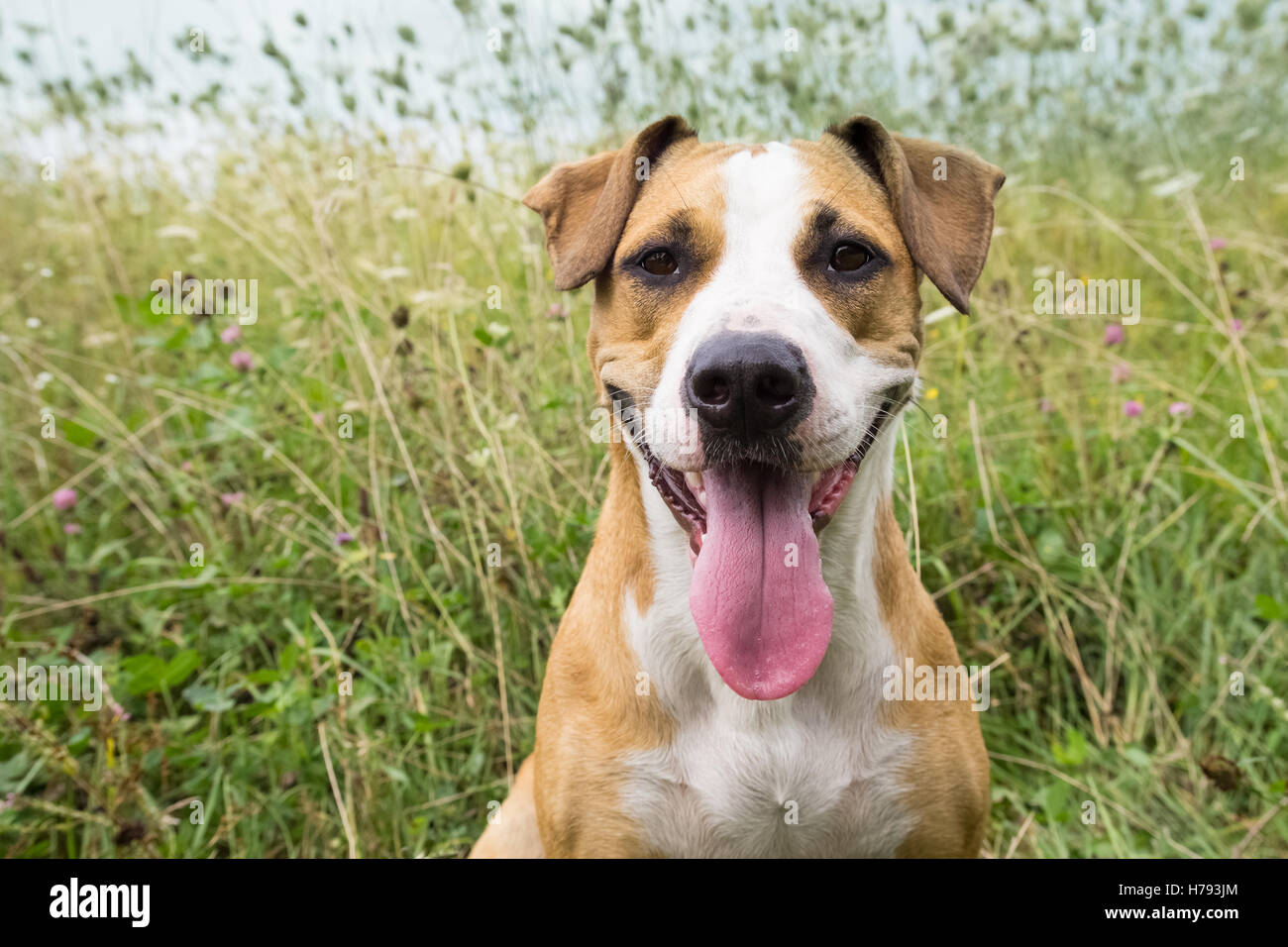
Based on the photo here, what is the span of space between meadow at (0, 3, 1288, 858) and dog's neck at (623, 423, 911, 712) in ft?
2.53

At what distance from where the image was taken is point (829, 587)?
2.61 m

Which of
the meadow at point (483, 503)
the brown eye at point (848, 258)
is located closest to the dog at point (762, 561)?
the brown eye at point (848, 258)

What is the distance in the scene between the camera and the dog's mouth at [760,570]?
239cm

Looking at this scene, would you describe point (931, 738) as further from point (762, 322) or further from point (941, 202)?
point (941, 202)

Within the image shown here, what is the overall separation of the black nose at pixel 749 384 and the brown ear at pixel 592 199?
60 cm

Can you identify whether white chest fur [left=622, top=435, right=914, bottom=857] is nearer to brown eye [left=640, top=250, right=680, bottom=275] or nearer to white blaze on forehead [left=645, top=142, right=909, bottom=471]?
white blaze on forehead [left=645, top=142, right=909, bottom=471]

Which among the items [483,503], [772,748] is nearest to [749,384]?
[772,748]

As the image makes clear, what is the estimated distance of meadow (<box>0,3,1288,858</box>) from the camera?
337 cm

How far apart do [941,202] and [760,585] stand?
3.58 feet

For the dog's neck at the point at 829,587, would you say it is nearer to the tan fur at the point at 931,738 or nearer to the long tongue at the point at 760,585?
the tan fur at the point at 931,738

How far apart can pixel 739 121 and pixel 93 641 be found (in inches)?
126
